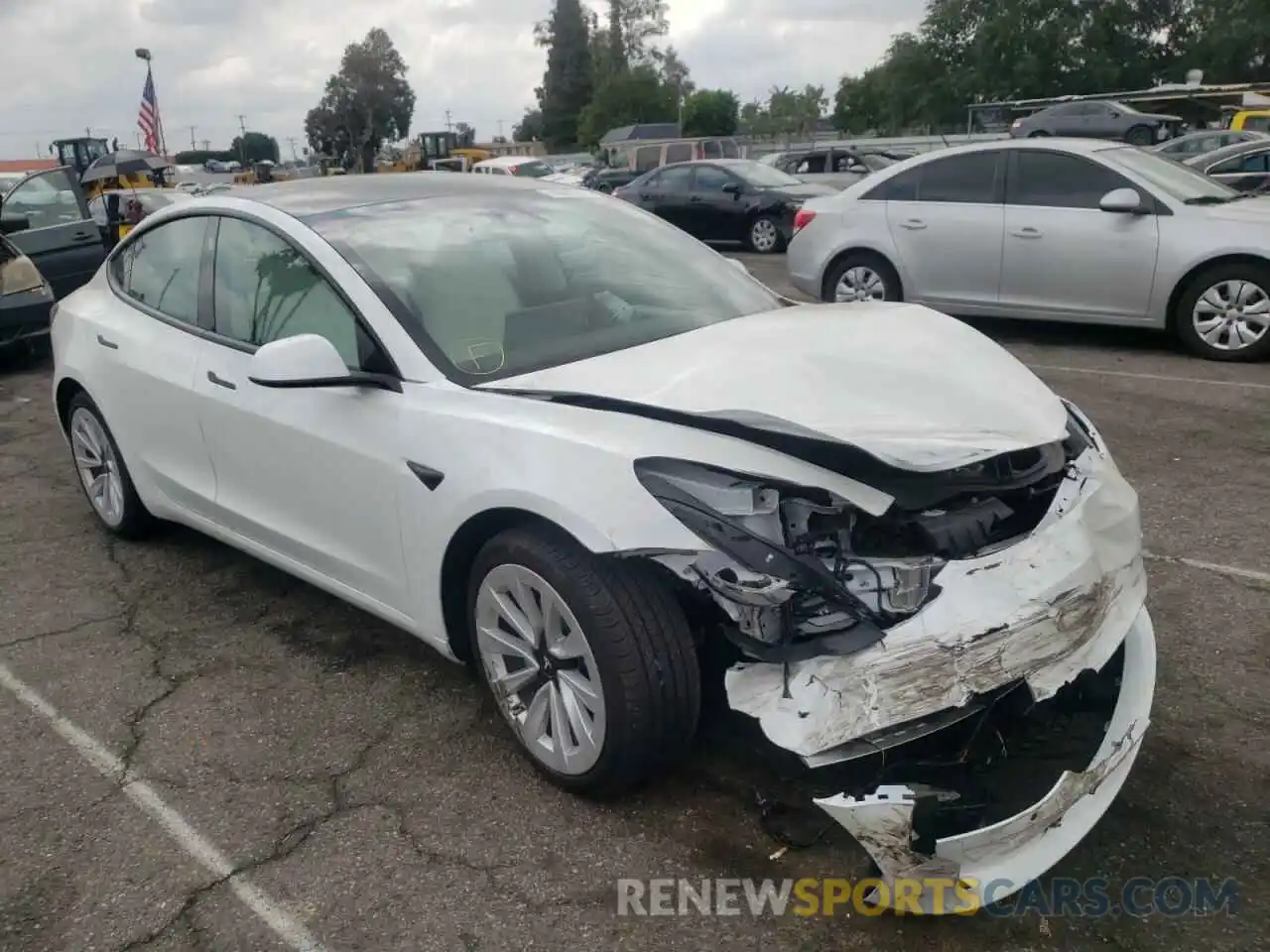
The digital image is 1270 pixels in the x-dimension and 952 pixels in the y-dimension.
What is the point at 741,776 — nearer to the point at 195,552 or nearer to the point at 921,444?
the point at 921,444

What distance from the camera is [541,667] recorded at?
2873 millimetres

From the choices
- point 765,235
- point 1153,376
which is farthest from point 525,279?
point 765,235

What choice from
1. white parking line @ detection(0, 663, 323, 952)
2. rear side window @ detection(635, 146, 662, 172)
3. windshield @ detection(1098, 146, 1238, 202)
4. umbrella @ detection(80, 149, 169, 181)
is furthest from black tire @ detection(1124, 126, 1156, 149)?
white parking line @ detection(0, 663, 323, 952)

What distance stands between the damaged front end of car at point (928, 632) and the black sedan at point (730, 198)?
13464 millimetres

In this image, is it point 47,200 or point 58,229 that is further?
point 47,200

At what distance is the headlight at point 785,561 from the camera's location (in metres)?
2.40

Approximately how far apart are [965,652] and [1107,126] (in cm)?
2877

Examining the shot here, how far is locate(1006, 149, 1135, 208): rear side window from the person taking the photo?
308 inches

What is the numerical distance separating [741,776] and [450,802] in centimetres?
79

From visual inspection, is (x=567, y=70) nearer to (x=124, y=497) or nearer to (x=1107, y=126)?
(x=1107, y=126)

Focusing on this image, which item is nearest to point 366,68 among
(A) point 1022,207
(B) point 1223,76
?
(B) point 1223,76

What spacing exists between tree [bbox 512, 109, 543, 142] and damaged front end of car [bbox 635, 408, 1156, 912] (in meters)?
111

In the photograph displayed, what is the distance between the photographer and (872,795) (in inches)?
88.4

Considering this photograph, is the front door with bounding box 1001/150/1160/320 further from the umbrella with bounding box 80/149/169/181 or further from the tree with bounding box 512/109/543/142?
the tree with bounding box 512/109/543/142
